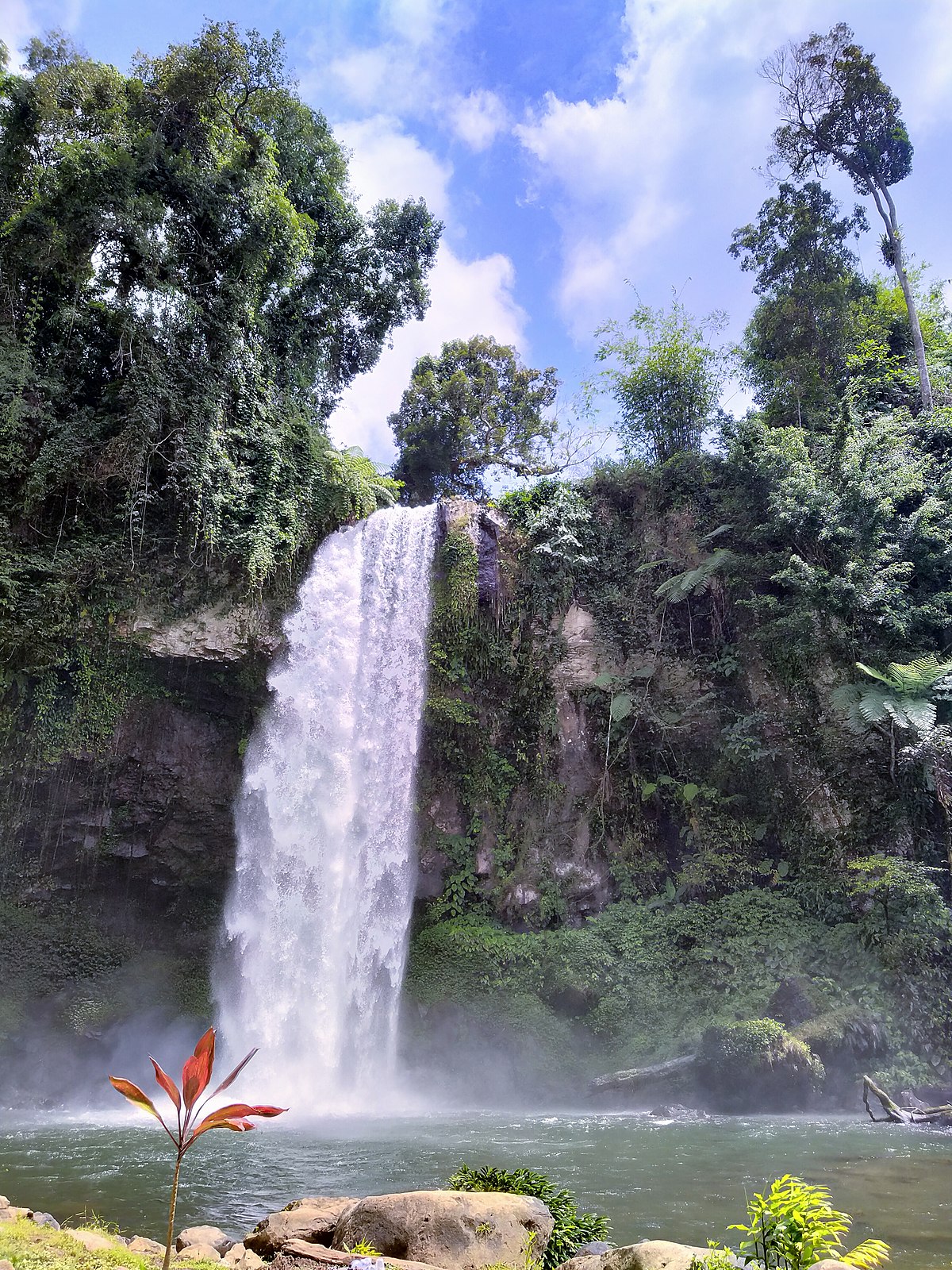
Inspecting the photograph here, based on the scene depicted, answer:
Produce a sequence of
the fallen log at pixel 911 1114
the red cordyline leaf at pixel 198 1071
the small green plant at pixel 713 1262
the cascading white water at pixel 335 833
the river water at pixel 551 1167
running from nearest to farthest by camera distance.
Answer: the small green plant at pixel 713 1262, the red cordyline leaf at pixel 198 1071, the river water at pixel 551 1167, the fallen log at pixel 911 1114, the cascading white water at pixel 335 833

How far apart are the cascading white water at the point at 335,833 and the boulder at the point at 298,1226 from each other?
670cm

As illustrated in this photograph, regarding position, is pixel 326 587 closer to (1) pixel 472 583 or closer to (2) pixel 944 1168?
(1) pixel 472 583

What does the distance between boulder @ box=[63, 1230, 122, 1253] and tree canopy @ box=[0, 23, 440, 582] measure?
10.1 m

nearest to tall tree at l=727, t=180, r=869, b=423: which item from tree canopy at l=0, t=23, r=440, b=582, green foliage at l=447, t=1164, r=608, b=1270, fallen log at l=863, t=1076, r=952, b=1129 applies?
tree canopy at l=0, t=23, r=440, b=582

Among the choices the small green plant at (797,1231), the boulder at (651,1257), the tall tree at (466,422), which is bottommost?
the boulder at (651,1257)

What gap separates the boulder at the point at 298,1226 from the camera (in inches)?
176

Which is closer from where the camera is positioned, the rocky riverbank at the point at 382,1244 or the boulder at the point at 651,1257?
the boulder at the point at 651,1257

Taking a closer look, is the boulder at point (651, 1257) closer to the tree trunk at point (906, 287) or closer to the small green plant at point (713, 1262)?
the small green plant at point (713, 1262)

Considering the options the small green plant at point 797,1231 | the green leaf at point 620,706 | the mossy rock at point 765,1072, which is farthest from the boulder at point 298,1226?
the green leaf at point 620,706

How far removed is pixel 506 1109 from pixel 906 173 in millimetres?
21290

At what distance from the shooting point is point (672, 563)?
1630 centimetres

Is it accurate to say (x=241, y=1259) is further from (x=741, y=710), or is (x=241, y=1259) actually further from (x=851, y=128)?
(x=851, y=128)

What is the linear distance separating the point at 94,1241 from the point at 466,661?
11.3 metres

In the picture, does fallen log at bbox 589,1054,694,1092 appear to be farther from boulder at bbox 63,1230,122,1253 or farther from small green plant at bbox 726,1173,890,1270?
small green plant at bbox 726,1173,890,1270
